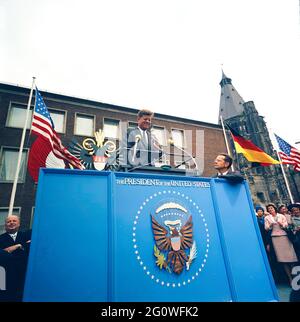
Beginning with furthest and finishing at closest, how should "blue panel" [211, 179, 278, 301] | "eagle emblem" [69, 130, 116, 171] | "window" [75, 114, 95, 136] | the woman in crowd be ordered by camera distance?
"window" [75, 114, 95, 136] < "eagle emblem" [69, 130, 116, 171] < the woman in crowd < "blue panel" [211, 179, 278, 301]

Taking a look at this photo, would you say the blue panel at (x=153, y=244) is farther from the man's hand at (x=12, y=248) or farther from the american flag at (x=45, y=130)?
the american flag at (x=45, y=130)

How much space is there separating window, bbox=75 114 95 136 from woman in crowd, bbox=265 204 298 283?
15.0 m

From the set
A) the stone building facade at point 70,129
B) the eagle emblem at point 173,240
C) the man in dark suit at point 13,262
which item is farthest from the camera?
the stone building facade at point 70,129

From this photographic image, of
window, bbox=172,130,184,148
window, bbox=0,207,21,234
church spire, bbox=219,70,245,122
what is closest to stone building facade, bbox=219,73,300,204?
church spire, bbox=219,70,245,122

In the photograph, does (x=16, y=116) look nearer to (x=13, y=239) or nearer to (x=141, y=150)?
Answer: (x=13, y=239)

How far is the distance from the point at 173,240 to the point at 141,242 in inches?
14.7

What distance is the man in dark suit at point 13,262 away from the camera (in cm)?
346

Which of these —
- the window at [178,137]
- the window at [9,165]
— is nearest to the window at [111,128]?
the window at [178,137]

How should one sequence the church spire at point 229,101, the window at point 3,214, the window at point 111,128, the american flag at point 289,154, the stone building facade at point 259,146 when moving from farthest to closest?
the church spire at point 229,101 → the stone building facade at point 259,146 → the window at point 111,128 → the window at point 3,214 → the american flag at point 289,154

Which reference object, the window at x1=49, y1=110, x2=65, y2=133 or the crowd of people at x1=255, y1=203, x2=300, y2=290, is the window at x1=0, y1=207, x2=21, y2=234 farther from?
the crowd of people at x1=255, y1=203, x2=300, y2=290

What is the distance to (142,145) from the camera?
344 cm

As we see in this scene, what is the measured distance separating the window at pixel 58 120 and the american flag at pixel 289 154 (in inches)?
586

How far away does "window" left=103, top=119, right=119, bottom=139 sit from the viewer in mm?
18002
